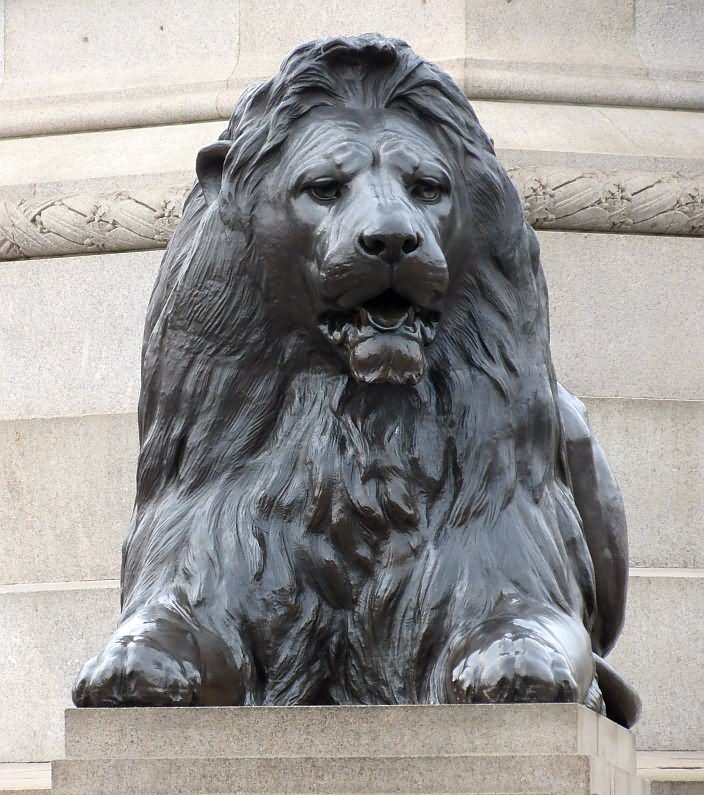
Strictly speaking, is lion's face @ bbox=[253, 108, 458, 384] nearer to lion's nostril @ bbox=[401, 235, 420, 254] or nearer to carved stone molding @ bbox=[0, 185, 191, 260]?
lion's nostril @ bbox=[401, 235, 420, 254]

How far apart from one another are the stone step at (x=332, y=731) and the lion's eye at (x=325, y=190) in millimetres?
962

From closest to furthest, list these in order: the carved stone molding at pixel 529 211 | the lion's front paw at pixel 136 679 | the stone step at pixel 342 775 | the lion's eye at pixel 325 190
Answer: the stone step at pixel 342 775 → the lion's front paw at pixel 136 679 → the lion's eye at pixel 325 190 → the carved stone molding at pixel 529 211

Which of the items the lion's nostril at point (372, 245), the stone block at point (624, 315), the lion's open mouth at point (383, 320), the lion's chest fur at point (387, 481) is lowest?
the lion's chest fur at point (387, 481)

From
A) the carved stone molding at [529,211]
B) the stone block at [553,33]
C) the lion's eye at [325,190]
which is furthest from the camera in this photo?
the stone block at [553,33]

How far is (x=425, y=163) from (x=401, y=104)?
168 millimetres

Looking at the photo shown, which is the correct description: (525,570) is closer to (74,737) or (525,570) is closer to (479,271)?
(479,271)

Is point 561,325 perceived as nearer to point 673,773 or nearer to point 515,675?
point 673,773

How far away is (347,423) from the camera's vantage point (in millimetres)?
4547

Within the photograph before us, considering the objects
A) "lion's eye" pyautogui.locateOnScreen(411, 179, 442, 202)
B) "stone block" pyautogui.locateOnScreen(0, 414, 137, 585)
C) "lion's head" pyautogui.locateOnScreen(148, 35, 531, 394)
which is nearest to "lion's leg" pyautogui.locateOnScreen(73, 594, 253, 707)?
"lion's head" pyautogui.locateOnScreen(148, 35, 531, 394)

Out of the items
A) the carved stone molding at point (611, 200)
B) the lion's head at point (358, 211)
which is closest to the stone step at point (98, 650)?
the carved stone molding at point (611, 200)

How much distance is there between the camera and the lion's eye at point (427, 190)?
4.45 m

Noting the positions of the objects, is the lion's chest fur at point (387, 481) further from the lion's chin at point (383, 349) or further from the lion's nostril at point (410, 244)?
the lion's nostril at point (410, 244)

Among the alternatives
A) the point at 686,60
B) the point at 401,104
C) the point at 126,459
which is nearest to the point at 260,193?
the point at 401,104

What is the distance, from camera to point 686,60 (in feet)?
27.3
